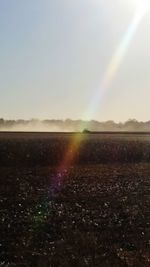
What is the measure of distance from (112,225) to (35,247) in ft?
13.9

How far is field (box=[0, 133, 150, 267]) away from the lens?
16344 millimetres

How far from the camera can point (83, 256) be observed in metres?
16.3

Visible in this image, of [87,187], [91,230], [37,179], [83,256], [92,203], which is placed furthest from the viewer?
[37,179]

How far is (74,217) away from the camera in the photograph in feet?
70.7

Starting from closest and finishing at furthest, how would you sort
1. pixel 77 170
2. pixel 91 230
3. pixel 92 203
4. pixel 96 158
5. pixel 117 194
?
pixel 91 230 < pixel 92 203 < pixel 117 194 < pixel 77 170 < pixel 96 158

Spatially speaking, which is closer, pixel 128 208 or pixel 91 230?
pixel 91 230

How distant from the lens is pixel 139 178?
35.8 m

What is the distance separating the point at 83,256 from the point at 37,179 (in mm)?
17632

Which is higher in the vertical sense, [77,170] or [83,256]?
[77,170]

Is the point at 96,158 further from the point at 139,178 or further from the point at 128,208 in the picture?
the point at 128,208

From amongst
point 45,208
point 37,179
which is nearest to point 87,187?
point 37,179

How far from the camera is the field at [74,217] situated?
16.3 meters

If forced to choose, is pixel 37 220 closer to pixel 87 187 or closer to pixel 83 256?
pixel 83 256

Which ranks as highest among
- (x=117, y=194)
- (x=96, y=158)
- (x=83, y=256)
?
(x=96, y=158)
